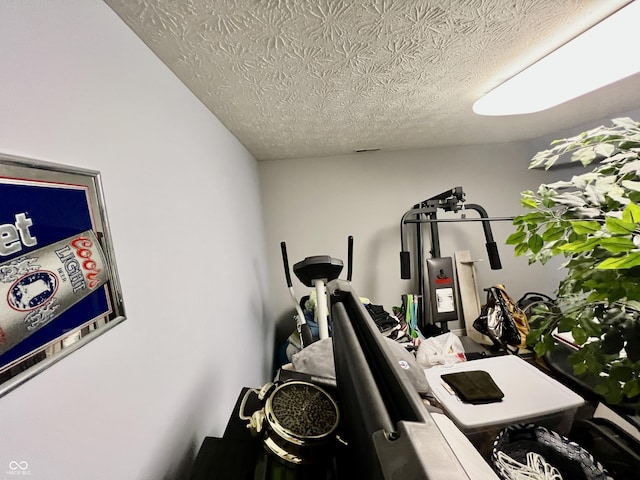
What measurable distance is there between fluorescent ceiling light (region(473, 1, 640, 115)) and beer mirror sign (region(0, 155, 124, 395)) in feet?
4.95

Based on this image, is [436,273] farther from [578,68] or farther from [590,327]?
[590,327]

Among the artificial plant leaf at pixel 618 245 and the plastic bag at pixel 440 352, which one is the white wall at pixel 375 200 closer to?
the plastic bag at pixel 440 352

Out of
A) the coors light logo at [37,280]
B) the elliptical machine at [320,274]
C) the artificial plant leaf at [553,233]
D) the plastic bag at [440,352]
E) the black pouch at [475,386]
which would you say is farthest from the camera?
the plastic bag at [440,352]

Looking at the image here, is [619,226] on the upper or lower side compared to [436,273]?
upper

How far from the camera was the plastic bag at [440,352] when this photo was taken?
169 cm

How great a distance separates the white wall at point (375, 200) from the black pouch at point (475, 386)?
140 cm

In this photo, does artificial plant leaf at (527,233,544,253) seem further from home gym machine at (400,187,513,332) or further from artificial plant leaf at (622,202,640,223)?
home gym machine at (400,187,513,332)

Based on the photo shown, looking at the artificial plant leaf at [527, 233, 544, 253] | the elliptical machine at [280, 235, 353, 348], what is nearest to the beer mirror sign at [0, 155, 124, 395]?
the artificial plant leaf at [527, 233, 544, 253]

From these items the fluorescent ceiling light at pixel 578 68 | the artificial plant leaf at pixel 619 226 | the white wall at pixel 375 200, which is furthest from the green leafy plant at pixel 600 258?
the white wall at pixel 375 200

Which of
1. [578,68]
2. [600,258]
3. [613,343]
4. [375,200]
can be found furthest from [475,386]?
[375,200]

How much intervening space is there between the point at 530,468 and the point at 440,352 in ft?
3.02

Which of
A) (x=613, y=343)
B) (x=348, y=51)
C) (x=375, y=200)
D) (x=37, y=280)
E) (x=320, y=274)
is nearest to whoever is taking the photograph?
(x=37, y=280)

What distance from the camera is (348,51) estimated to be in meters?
0.84

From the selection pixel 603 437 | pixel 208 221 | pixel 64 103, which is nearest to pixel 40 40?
pixel 64 103
